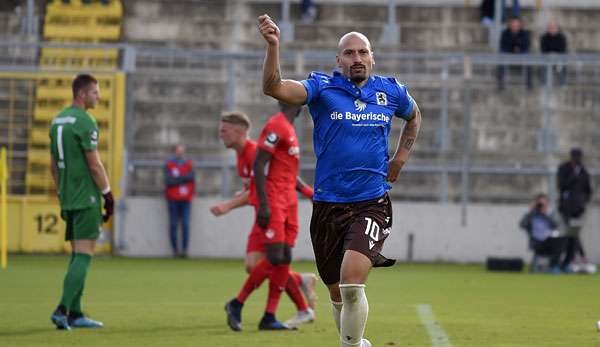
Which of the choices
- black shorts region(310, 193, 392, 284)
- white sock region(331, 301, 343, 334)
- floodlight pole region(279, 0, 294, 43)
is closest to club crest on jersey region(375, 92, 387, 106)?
black shorts region(310, 193, 392, 284)

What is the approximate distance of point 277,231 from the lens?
11.6 m

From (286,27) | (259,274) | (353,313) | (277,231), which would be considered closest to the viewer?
(353,313)

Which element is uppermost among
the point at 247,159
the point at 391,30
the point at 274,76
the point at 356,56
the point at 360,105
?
the point at 391,30

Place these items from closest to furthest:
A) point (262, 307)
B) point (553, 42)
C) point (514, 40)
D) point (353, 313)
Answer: point (353, 313), point (262, 307), point (514, 40), point (553, 42)

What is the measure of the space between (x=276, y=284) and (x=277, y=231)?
0.46 metres

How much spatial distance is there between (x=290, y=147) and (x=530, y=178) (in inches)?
496

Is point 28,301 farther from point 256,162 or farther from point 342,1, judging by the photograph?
point 342,1

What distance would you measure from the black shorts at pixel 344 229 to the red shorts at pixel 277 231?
9.05 ft

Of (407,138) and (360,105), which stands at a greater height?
(360,105)

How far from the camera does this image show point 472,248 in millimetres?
23297

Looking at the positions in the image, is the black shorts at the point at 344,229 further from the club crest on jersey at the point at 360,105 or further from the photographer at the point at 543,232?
the photographer at the point at 543,232

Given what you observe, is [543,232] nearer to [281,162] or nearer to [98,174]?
[281,162]

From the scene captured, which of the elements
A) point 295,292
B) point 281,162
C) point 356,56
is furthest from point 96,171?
point 356,56

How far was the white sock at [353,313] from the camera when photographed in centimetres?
833
